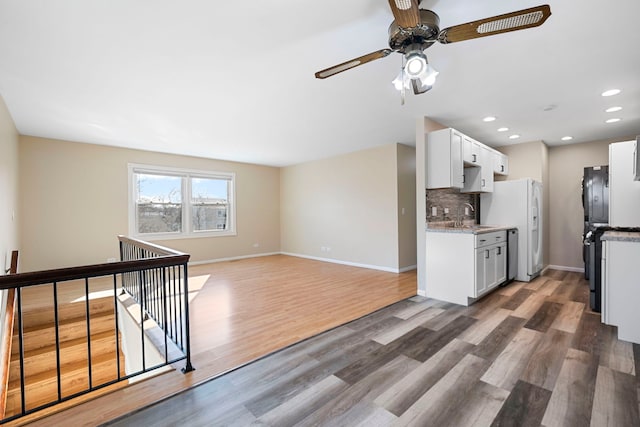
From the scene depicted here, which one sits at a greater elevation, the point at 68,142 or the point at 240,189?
the point at 68,142

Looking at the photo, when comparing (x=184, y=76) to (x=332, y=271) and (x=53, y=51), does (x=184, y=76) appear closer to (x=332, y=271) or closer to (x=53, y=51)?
(x=53, y=51)

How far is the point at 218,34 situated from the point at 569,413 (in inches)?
134

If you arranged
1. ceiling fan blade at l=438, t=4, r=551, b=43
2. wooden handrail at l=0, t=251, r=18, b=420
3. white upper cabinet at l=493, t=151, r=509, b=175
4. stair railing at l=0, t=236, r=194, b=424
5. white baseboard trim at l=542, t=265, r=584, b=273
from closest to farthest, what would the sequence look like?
ceiling fan blade at l=438, t=4, r=551, b=43 < stair railing at l=0, t=236, r=194, b=424 < wooden handrail at l=0, t=251, r=18, b=420 < white upper cabinet at l=493, t=151, r=509, b=175 < white baseboard trim at l=542, t=265, r=584, b=273

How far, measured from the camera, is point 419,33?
1.78 meters

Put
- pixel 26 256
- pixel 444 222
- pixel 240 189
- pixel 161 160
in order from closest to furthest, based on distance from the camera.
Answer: pixel 444 222
pixel 26 256
pixel 161 160
pixel 240 189

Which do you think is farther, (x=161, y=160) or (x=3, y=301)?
(x=161, y=160)

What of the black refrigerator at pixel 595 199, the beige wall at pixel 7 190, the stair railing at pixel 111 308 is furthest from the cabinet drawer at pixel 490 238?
the beige wall at pixel 7 190

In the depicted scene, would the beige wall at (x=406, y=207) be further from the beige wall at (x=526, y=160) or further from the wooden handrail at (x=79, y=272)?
the wooden handrail at (x=79, y=272)

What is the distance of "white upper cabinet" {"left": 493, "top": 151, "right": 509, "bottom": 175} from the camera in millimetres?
4879

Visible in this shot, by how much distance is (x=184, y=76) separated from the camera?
275 cm

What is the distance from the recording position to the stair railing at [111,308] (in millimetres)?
1633

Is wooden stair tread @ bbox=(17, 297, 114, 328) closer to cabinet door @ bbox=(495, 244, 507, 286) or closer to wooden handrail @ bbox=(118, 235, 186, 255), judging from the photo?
wooden handrail @ bbox=(118, 235, 186, 255)

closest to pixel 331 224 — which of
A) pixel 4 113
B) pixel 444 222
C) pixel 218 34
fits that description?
pixel 444 222

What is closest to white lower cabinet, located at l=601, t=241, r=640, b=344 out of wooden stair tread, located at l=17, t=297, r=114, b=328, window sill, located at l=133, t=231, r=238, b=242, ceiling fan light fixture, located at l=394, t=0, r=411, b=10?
ceiling fan light fixture, located at l=394, t=0, r=411, b=10
